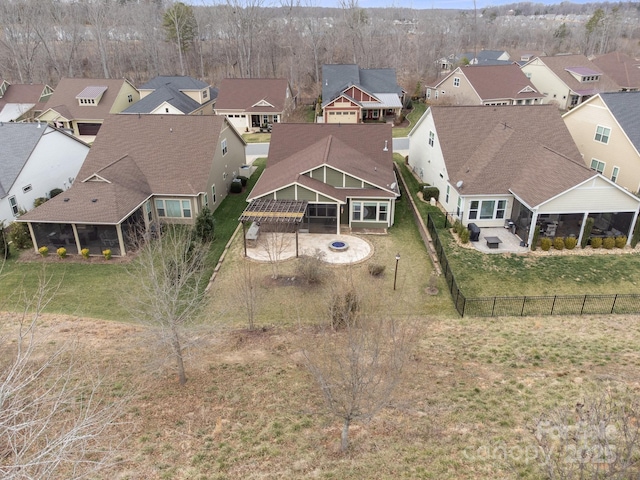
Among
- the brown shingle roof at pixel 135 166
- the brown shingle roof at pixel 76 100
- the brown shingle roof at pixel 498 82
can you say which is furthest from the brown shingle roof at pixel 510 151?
the brown shingle roof at pixel 76 100

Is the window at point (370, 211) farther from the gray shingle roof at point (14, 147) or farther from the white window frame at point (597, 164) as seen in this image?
the gray shingle roof at point (14, 147)

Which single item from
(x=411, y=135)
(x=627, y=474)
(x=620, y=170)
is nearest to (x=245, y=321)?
(x=627, y=474)

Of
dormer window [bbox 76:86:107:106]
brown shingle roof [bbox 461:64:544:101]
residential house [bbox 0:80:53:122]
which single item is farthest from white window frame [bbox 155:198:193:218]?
brown shingle roof [bbox 461:64:544:101]

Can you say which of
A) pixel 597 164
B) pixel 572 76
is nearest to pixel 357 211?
pixel 597 164

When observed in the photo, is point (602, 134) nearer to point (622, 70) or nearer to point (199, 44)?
point (622, 70)

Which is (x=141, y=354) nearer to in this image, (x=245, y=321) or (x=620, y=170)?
(x=245, y=321)

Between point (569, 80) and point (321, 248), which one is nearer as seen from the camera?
point (321, 248)
